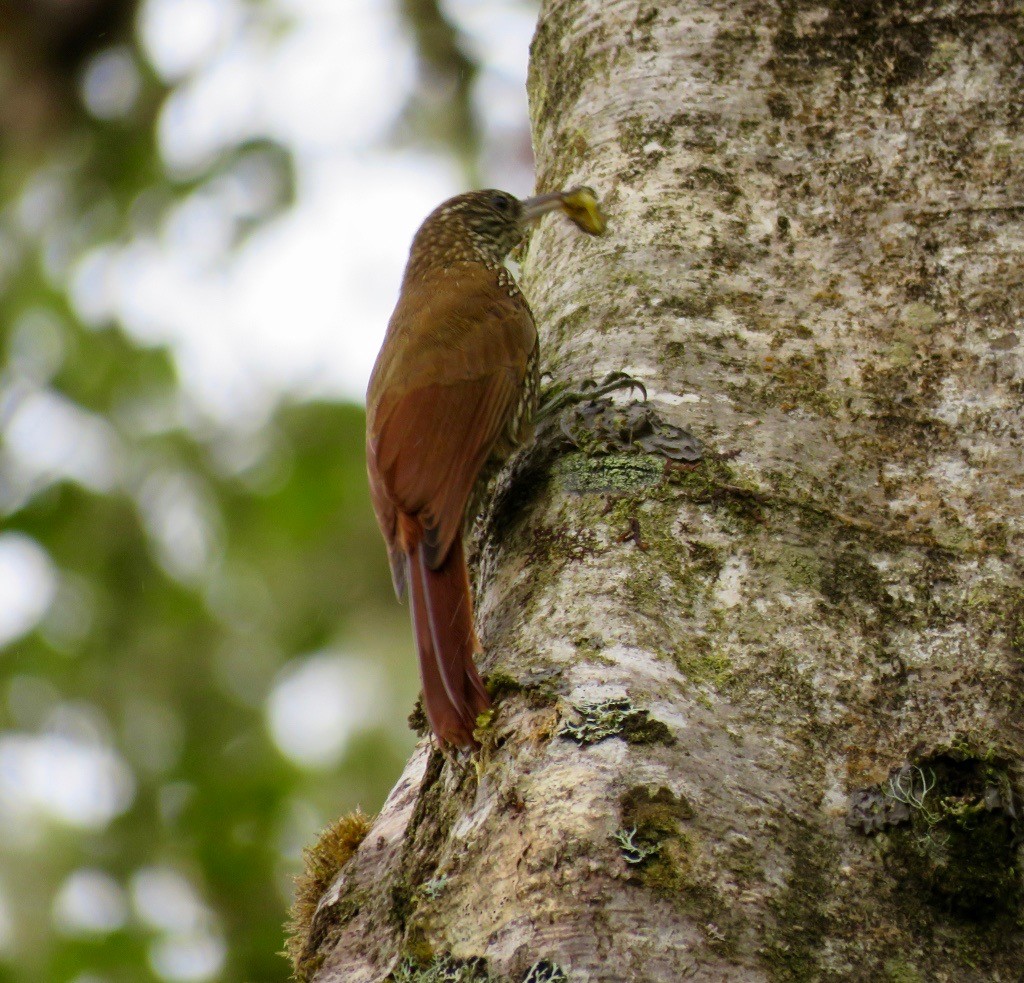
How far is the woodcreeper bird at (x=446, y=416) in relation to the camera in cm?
233

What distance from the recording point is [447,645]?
6.83 ft

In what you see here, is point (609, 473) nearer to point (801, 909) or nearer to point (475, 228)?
point (801, 909)

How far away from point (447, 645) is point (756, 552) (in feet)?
1.61

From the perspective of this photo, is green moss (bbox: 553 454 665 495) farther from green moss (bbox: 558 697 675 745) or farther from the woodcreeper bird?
green moss (bbox: 558 697 675 745)

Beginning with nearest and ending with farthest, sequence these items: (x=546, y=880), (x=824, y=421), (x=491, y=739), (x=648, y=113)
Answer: (x=546, y=880) → (x=491, y=739) → (x=824, y=421) → (x=648, y=113)

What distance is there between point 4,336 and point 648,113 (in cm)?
399

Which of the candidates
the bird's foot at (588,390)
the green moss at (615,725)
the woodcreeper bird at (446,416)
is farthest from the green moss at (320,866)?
the bird's foot at (588,390)

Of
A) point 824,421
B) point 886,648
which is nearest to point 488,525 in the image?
point 824,421

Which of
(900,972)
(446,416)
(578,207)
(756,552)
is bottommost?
(900,972)

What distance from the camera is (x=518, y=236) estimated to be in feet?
12.0

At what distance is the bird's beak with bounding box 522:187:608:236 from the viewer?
2650 millimetres

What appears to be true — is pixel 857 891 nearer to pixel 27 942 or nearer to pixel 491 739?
pixel 491 739

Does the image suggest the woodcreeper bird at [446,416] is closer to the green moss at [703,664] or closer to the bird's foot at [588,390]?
the bird's foot at [588,390]

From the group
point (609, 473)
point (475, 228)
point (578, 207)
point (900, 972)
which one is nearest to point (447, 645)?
point (609, 473)
